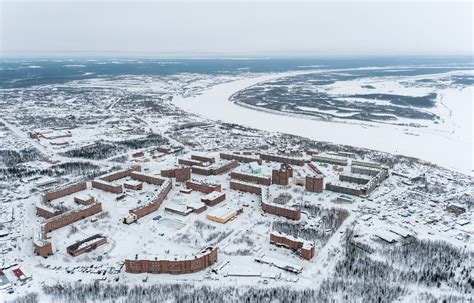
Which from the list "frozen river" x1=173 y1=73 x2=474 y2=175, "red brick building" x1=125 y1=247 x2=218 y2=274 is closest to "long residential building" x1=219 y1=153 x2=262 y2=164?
"frozen river" x1=173 y1=73 x2=474 y2=175

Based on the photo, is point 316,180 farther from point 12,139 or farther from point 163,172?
point 12,139

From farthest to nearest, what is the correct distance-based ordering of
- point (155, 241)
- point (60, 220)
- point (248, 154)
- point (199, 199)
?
1. point (248, 154)
2. point (199, 199)
3. point (60, 220)
4. point (155, 241)

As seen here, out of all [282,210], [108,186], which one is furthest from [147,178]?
[282,210]

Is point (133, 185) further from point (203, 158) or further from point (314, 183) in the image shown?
point (314, 183)

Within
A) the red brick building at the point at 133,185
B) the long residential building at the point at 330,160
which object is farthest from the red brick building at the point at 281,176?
the red brick building at the point at 133,185

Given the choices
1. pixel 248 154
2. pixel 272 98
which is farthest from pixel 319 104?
pixel 248 154

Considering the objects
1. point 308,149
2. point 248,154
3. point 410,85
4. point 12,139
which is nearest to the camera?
point 248,154

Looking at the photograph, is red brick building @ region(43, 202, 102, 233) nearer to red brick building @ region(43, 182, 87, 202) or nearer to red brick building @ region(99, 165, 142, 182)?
red brick building @ region(43, 182, 87, 202)

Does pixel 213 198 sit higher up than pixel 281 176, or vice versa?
pixel 281 176
